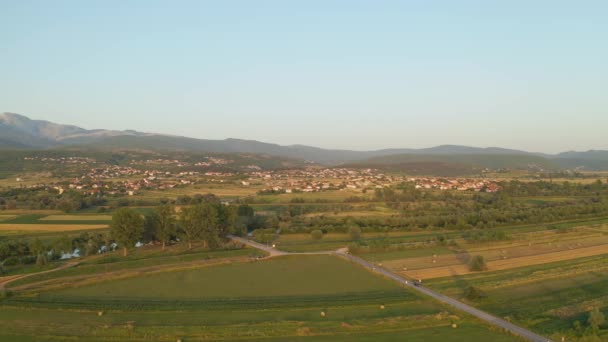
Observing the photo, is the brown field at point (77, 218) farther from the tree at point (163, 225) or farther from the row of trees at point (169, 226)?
the row of trees at point (169, 226)

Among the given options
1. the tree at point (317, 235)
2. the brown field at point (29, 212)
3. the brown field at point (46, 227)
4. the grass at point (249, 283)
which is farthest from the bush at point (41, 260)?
the brown field at point (29, 212)

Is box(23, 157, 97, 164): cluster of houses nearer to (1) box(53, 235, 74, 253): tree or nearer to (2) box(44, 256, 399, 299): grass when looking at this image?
(1) box(53, 235, 74, 253): tree

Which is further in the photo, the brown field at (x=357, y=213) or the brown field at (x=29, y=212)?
the brown field at (x=357, y=213)

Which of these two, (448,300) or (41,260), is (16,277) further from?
(448,300)

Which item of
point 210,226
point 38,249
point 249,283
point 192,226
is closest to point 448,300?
point 249,283

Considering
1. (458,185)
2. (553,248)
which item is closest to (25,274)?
(553,248)

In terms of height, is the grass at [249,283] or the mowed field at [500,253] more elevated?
the mowed field at [500,253]

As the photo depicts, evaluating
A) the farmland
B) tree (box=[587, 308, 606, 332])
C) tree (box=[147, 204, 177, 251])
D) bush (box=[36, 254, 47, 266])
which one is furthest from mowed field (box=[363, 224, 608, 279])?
bush (box=[36, 254, 47, 266])
